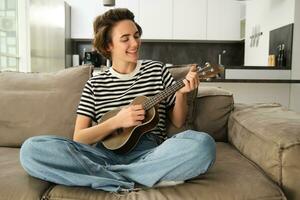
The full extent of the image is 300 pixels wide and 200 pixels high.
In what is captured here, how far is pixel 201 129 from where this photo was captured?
5.07 feet

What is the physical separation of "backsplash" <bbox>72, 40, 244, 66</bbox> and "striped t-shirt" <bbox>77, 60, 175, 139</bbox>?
3512mm

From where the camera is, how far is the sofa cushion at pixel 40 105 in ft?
4.99


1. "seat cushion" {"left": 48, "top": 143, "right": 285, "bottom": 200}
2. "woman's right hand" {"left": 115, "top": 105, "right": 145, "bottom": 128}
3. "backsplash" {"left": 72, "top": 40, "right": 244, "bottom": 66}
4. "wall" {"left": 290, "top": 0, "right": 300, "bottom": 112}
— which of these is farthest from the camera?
"backsplash" {"left": 72, "top": 40, "right": 244, "bottom": 66}

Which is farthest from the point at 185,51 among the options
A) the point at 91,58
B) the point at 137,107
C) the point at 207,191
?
the point at 207,191

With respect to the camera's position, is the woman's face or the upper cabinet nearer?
the woman's face

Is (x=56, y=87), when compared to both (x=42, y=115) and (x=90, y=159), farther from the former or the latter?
(x=90, y=159)

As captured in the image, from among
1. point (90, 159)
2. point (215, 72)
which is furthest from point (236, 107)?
point (90, 159)

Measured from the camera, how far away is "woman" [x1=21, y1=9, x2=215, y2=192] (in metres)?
0.98

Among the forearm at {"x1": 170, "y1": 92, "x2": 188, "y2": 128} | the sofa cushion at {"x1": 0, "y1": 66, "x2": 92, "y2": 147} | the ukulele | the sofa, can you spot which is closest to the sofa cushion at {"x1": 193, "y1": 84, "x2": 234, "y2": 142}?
the sofa

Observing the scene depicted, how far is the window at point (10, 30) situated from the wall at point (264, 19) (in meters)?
2.56

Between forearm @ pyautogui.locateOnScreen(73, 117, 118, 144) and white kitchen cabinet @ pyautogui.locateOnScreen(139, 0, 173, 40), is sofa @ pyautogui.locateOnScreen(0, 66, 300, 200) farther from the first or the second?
white kitchen cabinet @ pyautogui.locateOnScreen(139, 0, 173, 40)

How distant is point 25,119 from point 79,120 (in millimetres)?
350

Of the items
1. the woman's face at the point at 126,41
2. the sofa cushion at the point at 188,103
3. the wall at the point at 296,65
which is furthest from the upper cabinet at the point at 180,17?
the woman's face at the point at 126,41

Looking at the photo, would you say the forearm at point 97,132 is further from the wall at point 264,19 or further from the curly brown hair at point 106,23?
the wall at point 264,19
